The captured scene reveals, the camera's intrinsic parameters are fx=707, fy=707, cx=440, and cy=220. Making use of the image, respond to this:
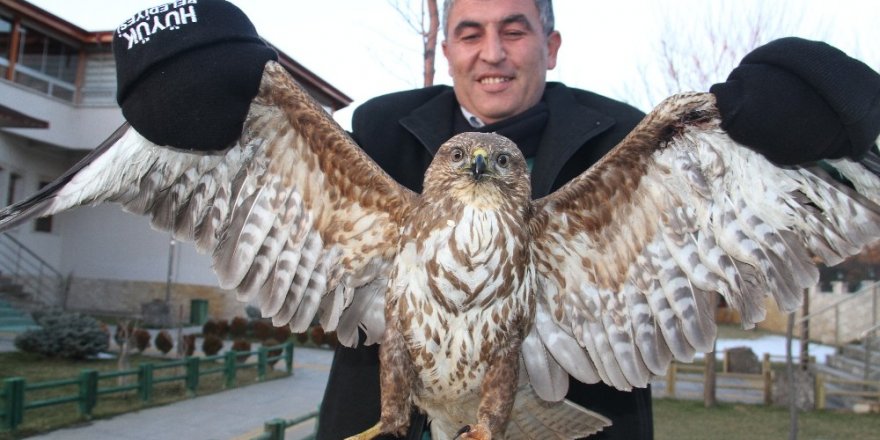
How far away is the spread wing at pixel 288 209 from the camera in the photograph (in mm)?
2699

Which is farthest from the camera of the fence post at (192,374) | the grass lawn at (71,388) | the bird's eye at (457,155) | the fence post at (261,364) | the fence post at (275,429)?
the fence post at (261,364)

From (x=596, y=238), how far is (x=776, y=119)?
87cm

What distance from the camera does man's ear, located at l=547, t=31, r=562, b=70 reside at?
335cm

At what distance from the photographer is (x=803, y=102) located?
2137 millimetres

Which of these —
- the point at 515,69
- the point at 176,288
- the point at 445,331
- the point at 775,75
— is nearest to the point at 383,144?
the point at 515,69

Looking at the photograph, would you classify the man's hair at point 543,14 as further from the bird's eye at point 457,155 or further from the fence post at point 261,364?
the fence post at point 261,364

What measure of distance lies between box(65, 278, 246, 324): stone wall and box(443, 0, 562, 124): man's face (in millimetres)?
23131

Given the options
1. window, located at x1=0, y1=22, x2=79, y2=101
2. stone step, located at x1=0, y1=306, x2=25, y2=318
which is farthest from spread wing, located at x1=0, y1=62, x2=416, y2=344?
window, located at x1=0, y1=22, x2=79, y2=101

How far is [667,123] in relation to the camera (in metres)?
2.45

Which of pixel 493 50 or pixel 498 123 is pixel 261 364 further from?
pixel 493 50

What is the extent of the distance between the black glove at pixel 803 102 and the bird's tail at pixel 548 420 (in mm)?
1249

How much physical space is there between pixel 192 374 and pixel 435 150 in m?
11.0

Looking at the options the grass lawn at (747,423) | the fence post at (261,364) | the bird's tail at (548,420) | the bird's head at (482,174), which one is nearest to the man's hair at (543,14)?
the bird's head at (482,174)

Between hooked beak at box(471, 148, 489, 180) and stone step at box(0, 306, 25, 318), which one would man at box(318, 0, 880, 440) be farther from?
stone step at box(0, 306, 25, 318)
